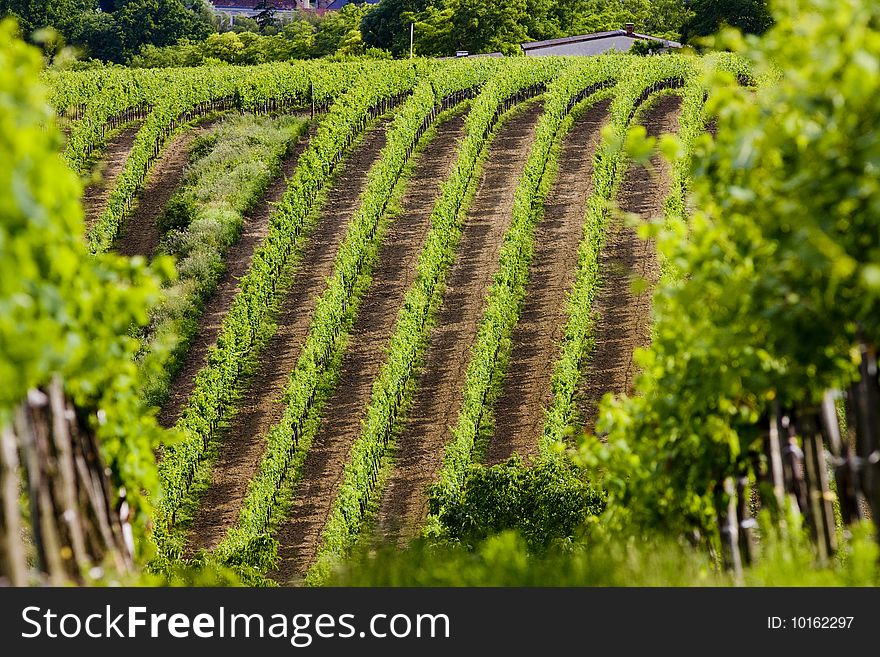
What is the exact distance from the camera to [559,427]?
85.2 feet

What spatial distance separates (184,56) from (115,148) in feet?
147

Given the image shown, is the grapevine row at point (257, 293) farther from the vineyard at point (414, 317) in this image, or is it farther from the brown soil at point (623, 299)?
the brown soil at point (623, 299)

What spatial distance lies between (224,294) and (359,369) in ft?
21.1

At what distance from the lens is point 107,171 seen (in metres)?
44.8

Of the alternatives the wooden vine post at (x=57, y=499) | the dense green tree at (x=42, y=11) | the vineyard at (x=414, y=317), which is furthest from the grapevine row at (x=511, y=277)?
the dense green tree at (x=42, y=11)

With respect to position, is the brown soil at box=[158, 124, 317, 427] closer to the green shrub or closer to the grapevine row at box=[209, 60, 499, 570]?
the grapevine row at box=[209, 60, 499, 570]

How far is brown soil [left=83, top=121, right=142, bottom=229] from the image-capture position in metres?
41.3

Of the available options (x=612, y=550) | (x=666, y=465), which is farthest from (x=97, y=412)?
(x=666, y=465)

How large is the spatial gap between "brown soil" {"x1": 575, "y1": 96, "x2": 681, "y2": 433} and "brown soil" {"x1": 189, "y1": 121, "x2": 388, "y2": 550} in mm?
7401

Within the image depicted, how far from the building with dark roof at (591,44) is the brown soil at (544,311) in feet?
94.2

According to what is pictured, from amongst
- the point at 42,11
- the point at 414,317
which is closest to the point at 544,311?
the point at 414,317

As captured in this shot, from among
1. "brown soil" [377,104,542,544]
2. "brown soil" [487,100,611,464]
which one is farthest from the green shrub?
"brown soil" [487,100,611,464]

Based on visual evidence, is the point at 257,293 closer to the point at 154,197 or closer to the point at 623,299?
the point at 623,299

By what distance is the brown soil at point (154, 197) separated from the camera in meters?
38.4
